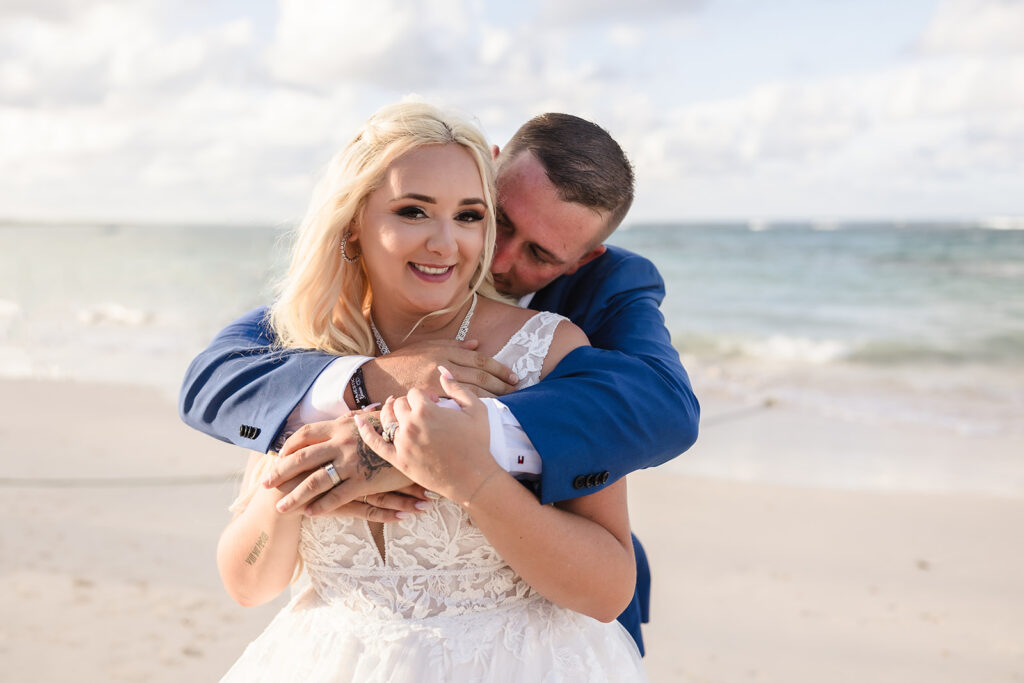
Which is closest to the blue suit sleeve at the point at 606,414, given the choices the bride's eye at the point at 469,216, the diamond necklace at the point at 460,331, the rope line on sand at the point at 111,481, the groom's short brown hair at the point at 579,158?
the diamond necklace at the point at 460,331

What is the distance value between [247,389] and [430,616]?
67 cm

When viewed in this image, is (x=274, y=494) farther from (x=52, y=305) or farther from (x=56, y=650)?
(x=52, y=305)

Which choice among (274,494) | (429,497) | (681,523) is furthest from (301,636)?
(681,523)

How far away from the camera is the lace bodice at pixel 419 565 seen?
1891 millimetres

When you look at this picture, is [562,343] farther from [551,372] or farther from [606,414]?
[606,414]

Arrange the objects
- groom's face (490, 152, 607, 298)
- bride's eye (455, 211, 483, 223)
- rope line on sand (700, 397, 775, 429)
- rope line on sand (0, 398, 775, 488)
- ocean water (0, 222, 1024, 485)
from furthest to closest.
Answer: ocean water (0, 222, 1024, 485)
rope line on sand (700, 397, 775, 429)
rope line on sand (0, 398, 775, 488)
groom's face (490, 152, 607, 298)
bride's eye (455, 211, 483, 223)

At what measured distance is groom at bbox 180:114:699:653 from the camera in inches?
67.2

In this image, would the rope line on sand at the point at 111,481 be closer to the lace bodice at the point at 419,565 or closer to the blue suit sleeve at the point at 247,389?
the blue suit sleeve at the point at 247,389

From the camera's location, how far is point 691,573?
5.34m

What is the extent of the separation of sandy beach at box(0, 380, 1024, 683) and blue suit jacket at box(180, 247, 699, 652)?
258 cm

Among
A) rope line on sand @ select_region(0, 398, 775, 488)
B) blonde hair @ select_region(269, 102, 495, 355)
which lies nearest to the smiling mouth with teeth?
blonde hair @ select_region(269, 102, 495, 355)

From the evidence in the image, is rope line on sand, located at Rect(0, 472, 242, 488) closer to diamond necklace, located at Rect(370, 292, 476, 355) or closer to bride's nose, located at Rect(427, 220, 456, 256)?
diamond necklace, located at Rect(370, 292, 476, 355)

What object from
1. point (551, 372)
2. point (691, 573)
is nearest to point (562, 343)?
point (551, 372)

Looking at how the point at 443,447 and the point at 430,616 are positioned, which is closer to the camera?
the point at 443,447
